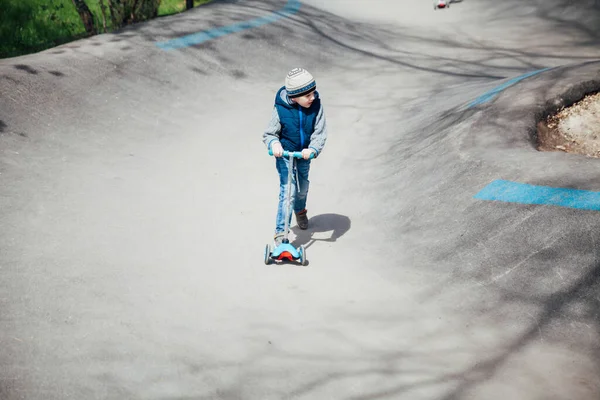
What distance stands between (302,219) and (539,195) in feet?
8.77

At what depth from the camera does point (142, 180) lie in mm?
8086

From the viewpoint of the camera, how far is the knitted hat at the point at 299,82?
18.3 feet

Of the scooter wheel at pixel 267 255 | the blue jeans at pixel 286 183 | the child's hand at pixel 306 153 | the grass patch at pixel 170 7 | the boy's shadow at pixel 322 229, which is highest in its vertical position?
the grass patch at pixel 170 7

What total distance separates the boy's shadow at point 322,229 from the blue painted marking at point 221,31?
22.2 feet

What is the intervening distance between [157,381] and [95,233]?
2.80 metres

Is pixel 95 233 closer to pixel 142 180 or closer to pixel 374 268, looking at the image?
pixel 142 180

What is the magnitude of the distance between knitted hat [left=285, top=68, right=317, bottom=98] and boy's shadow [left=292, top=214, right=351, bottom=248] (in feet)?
6.43

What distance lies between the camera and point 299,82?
5574 millimetres

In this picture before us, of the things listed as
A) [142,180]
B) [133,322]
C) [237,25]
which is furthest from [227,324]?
[237,25]

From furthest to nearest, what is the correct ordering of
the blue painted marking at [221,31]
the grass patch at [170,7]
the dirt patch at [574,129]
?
the grass patch at [170,7], the blue painted marking at [221,31], the dirt patch at [574,129]

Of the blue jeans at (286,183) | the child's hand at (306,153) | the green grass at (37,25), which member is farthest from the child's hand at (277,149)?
the green grass at (37,25)

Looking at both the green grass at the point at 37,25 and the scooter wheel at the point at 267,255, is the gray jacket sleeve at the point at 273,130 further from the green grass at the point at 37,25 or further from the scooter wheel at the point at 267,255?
the green grass at the point at 37,25

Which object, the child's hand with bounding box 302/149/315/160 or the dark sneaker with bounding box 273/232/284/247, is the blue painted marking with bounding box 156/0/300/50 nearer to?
the dark sneaker with bounding box 273/232/284/247

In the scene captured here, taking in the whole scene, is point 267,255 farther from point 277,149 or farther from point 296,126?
point 296,126
